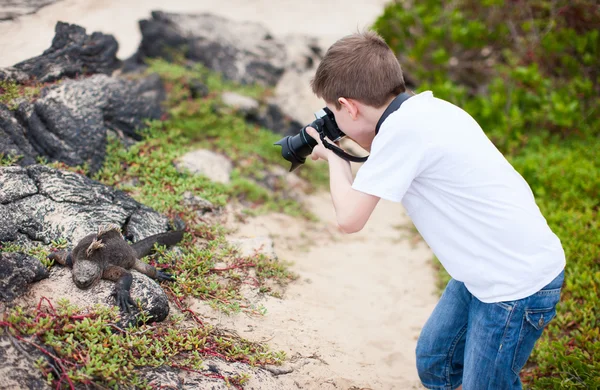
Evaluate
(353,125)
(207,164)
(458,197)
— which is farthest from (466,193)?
(207,164)

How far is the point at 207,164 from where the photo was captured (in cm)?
478

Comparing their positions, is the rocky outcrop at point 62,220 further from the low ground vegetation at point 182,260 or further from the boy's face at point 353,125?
the boy's face at point 353,125

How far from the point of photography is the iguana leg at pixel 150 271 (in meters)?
3.02

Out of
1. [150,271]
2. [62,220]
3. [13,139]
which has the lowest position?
[150,271]

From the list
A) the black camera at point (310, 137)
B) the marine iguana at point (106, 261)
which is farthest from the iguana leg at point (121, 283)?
the black camera at point (310, 137)

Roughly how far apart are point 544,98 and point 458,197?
483 cm

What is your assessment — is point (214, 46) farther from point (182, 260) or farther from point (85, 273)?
point (85, 273)

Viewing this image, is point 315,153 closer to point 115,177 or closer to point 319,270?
point 319,270

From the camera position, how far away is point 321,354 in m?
3.03

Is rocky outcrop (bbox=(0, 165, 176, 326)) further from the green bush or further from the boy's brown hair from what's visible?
the green bush

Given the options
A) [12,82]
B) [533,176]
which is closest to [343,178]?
[12,82]

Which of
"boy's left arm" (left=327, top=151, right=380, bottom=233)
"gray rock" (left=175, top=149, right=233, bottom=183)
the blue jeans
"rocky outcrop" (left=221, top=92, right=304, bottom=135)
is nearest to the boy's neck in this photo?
"boy's left arm" (left=327, top=151, right=380, bottom=233)

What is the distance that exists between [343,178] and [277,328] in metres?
1.37

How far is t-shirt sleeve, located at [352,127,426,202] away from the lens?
191 cm
